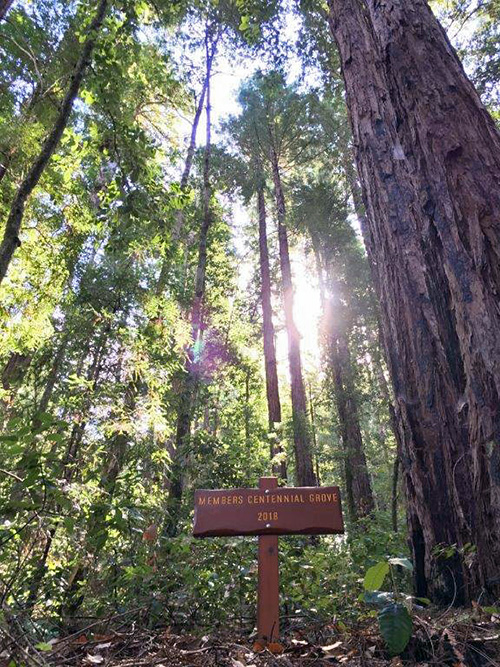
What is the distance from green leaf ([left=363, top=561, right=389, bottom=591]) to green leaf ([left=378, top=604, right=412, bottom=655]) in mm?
100

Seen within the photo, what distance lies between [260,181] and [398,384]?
13.6 metres

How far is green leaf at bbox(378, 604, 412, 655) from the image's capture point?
1.79 m

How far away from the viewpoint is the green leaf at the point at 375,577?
1.96 m

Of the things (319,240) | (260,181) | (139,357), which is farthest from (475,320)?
(319,240)

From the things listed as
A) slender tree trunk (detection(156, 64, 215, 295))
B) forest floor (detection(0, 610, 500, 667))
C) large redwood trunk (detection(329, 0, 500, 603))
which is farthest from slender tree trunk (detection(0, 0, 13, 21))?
forest floor (detection(0, 610, 500, 667))

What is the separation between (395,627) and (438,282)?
2170mm

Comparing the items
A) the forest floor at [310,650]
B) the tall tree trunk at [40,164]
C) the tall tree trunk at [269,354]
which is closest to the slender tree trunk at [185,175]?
the tall tree trunk at [40,164]

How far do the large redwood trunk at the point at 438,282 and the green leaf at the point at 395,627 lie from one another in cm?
76

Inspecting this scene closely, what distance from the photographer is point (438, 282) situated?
3.02 meters

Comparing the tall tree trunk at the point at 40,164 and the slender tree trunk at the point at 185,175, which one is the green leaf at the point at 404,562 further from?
the slender tree trunk at the point at 185,175

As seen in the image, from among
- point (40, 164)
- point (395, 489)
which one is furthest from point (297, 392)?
point (40, 164)

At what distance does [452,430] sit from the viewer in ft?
9.74

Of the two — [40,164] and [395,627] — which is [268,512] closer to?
[395,627]

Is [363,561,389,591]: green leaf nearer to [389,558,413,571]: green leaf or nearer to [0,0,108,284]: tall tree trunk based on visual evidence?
[389,558,413,571]: green leaf
